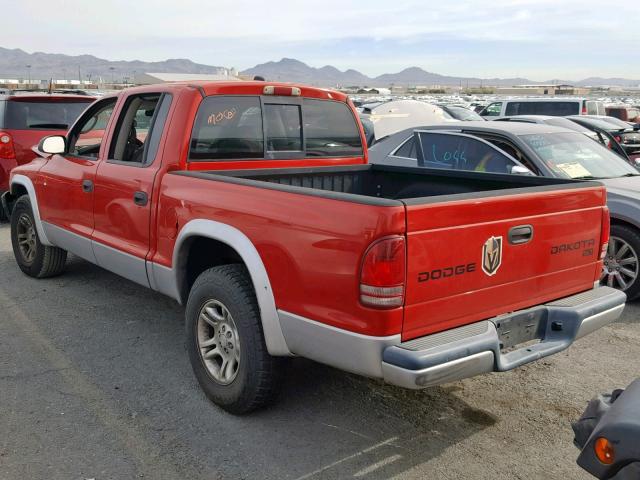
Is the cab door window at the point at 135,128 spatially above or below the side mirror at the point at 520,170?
above

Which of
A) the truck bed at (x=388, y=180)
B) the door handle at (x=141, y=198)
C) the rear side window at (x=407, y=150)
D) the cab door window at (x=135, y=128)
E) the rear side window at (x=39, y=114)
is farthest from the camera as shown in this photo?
the rear side window at (x=39, y=114)

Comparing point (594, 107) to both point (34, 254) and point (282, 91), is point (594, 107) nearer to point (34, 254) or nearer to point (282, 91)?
point (282, 91)

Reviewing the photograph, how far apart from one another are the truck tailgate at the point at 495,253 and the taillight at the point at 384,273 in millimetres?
58

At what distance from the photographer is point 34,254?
654cm

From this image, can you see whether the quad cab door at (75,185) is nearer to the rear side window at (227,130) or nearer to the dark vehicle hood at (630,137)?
the rear side window at (227,130)

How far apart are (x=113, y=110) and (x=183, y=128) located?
1080mm

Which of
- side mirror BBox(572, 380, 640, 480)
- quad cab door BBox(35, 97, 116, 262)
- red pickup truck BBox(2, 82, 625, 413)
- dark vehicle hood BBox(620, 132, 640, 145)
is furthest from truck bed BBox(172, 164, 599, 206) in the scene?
dark vehicle hood BBox(620, 132, 640, 145)

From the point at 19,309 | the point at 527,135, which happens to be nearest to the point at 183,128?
the point at 19,309

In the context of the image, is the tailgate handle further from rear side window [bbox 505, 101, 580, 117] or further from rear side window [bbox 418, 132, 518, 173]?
rear side window [bbox 505, 101, 580, 117]

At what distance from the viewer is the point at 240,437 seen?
3.57 meters

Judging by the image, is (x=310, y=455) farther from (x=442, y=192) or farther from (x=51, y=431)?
(x=442, y=192)

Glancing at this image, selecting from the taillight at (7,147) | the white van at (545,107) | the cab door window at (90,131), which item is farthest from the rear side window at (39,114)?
the white van at (545,107)

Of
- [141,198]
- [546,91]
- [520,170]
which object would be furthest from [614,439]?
[546,91]

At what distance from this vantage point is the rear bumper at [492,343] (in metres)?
2.89
